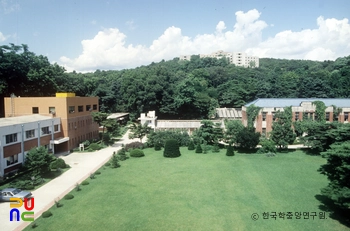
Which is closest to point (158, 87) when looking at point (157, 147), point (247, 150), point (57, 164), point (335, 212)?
point (157, 147)

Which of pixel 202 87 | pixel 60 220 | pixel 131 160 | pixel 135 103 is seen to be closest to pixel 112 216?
pixel 60 220

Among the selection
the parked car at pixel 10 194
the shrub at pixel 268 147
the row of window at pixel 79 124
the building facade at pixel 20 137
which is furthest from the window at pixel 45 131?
the shrub at pixel 268 147

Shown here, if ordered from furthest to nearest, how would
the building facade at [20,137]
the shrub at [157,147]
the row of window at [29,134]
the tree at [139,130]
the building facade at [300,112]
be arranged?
the building facade at [300,112]
the tree at [139,130]
the shrub at [157,147]
the row of window at [29,134]
the building facade at [20,137]

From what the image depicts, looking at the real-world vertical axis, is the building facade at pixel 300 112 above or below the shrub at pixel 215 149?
above

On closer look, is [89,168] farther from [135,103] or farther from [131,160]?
[135,103]

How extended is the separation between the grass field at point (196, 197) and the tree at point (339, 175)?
62.5 inches

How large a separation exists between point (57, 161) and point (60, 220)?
12668 mm

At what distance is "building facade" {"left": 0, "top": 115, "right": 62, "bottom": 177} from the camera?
83.5ft

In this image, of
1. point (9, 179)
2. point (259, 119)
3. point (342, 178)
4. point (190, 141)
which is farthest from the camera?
point (259, 119)

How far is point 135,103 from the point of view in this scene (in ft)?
193

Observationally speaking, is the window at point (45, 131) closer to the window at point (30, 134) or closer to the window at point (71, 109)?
the window at point (30, 134)

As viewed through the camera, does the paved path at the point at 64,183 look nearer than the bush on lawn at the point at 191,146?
Yes

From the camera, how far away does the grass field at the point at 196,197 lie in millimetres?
16094

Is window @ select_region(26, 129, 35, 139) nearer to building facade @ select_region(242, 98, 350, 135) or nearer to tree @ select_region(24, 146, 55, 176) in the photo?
tree @ select_region(24, 146, 55, 176)
